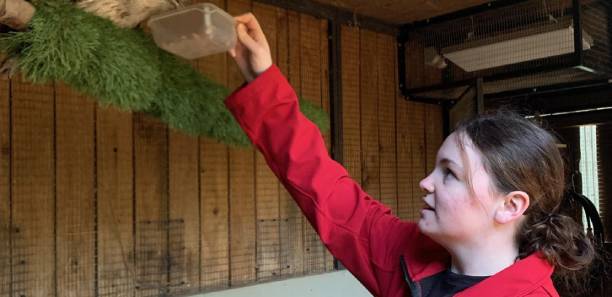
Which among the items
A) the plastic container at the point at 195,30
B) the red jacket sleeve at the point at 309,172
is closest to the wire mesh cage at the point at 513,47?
the red jacket sleeve at the point at 309,172

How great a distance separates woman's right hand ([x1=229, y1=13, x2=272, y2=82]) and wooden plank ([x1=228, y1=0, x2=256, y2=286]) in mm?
982

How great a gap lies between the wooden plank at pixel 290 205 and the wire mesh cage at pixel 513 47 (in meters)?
0.63

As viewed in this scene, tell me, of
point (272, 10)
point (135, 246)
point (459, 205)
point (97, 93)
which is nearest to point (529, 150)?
point (459, 205)

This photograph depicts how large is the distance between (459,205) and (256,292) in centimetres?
123

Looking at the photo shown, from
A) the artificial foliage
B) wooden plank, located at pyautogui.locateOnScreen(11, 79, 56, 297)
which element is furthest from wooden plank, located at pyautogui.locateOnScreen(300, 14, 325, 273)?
the artificial foliage

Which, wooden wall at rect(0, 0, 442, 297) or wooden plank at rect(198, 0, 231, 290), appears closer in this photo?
wooden wall at rect(0, 0, 442, 297)

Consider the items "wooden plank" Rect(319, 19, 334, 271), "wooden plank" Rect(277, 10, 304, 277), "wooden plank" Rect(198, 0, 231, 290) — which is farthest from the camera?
"wooden plank" Rect(319, 19, 334, 271)

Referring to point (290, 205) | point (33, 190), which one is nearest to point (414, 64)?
point (290, 205)

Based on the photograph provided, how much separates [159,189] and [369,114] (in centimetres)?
102

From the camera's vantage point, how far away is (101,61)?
2.49 feet

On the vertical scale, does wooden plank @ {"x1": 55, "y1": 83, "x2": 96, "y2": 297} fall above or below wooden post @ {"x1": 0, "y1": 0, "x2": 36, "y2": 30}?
below

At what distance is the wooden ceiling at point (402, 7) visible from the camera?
2178mm

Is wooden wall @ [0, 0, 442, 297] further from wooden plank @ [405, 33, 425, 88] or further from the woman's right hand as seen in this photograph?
the woman's right hand

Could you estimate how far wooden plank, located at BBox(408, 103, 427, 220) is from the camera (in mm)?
2543
